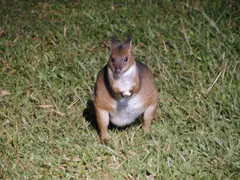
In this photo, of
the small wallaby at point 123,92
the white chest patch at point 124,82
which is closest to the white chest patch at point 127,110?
the small wallaby at point 123,92

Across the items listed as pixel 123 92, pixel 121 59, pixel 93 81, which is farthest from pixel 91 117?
pixel 121 59

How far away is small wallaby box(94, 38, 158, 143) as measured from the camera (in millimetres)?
4043

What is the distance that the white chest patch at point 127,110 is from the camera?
420 cm

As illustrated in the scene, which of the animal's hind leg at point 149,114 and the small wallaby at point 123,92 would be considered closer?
the small wallaby at point 123,92

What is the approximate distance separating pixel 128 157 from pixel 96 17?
8.79 feet

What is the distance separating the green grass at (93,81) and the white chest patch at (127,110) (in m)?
0.19

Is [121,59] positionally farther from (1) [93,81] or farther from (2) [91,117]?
(1) [93,81]

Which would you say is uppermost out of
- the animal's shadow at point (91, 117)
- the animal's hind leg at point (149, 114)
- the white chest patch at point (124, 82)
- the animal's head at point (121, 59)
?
the animal's head at point (121, 59)

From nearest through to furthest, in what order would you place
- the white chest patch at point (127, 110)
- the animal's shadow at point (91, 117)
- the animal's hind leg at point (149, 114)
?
the white chest patch at point (127, 110) < the animal's hind leg at point (149, 114) < the animal's shadow at point (91, 117)

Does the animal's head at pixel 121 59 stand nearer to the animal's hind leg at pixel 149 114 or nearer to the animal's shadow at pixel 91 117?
the animal's hind leg at pixel 149 114

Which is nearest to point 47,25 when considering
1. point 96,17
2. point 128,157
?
point 96,17

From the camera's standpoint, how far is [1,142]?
4375 millimetres

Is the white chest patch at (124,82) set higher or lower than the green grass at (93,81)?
higher

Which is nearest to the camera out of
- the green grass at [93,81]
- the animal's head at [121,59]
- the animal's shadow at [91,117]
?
the animal's head at [121,59]
